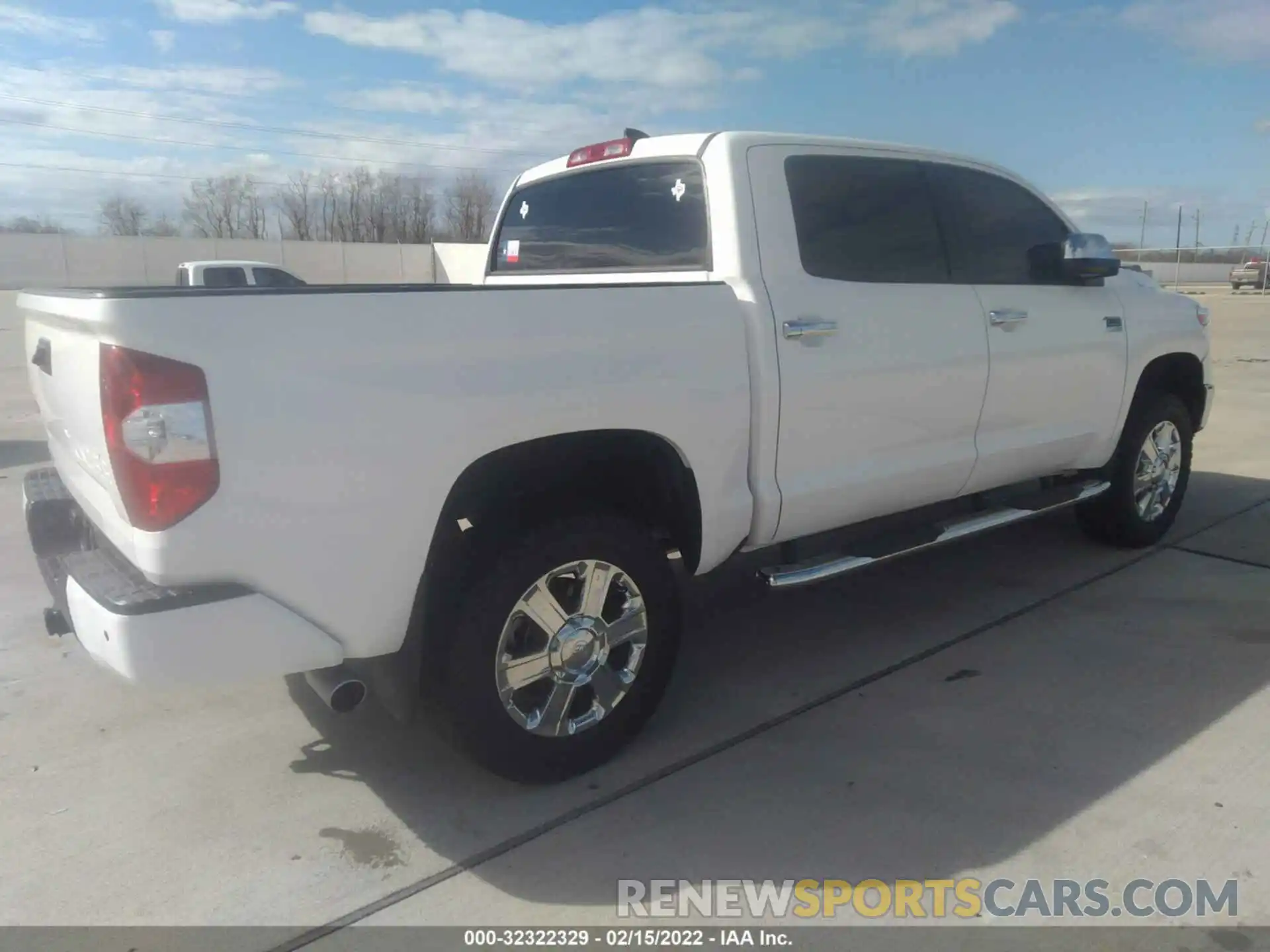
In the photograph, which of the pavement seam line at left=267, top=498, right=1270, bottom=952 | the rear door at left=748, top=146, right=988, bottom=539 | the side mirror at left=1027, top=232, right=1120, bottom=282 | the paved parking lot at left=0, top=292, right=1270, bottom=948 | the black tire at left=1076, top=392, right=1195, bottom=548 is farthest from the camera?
the black tire at left=1076, top=392, right=1195, bottom=548

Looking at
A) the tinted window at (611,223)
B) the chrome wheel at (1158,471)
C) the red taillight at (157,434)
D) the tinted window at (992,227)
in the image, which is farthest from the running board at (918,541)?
the red taillight at (157,434)

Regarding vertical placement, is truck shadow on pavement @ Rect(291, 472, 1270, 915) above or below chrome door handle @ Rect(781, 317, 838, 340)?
below

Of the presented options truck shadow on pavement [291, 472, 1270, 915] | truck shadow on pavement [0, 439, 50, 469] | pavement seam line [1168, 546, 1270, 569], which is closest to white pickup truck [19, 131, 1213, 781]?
truck shadow on pavement [291, 472, 1270, 915]

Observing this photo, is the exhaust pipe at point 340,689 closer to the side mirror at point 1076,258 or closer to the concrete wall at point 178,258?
the side mirror at point 1076,258

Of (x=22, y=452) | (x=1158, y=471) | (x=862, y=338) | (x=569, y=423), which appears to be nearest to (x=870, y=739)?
(x=862, y=338)

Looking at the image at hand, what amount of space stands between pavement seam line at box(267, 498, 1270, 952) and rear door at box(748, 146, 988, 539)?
626mm

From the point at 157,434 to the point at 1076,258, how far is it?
12.6 ft

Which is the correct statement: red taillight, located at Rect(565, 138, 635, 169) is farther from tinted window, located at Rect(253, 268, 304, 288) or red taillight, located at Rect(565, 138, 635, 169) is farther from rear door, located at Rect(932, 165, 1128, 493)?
tinted window, located at Rect(253, 268, 304, 288)

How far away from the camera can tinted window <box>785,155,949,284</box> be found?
12.0 ft

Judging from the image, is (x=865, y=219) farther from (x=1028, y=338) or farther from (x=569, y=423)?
(x=569, y=423)

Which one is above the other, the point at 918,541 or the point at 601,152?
the point at 601,152

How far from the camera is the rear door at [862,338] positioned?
11.4 ft

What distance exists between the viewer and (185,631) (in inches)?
91.5

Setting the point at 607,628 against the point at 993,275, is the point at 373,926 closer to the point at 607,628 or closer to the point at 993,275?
the point at 607,628
